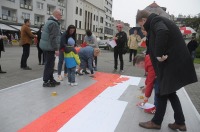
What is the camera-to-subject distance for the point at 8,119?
3615mm

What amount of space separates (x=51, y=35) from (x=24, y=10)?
41.4 metres

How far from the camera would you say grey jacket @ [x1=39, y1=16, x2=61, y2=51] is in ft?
18.3

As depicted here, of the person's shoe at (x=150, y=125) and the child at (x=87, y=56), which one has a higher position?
the child at (x=87, y=56)

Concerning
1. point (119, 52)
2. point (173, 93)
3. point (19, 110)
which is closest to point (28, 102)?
point (19, 110)

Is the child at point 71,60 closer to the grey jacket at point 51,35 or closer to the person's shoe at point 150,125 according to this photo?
the grey jacket at point 51,35

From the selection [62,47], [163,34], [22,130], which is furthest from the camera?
[62,47]

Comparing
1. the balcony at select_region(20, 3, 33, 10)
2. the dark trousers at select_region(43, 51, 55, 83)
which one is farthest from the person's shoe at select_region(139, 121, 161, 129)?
the balcony at select_region(20, 3, 33, 10)

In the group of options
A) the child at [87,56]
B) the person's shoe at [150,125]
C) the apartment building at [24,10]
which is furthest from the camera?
the apartment building at [24,10]

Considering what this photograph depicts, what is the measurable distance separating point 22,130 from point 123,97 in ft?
8.75

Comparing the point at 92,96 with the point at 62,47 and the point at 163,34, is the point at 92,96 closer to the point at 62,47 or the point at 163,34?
the point at 62,47

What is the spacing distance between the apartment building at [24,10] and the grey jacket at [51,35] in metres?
35.6

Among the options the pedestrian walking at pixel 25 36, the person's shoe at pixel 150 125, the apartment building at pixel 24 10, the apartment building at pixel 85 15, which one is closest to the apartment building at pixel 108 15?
the apartment building at pixel 85 15

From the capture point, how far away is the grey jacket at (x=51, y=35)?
5.59 meters

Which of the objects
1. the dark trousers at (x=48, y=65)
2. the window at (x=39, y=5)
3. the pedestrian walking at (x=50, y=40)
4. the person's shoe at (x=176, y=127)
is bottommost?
the person's shoe at (x=176, y=127)
